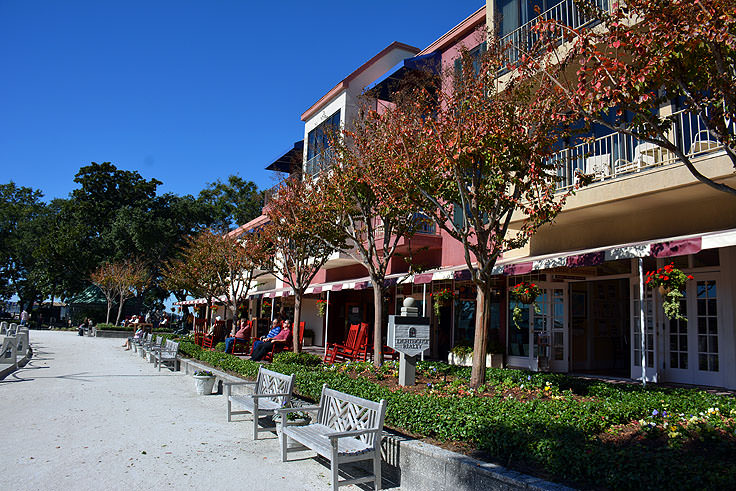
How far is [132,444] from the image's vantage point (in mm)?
6824

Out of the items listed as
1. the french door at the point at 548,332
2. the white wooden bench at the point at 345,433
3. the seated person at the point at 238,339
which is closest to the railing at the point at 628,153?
the french door at the point at 548,332

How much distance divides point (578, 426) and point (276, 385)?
413 centimetres

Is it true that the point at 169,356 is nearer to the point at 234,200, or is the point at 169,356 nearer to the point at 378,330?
the point at 378,330

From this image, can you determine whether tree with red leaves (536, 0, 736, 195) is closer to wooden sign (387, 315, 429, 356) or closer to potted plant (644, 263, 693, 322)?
potted plant (644, 263, 693, 322)

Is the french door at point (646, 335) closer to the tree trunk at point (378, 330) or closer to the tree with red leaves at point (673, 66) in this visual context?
the tree trunk at point (378, 330)

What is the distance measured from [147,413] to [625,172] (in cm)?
944

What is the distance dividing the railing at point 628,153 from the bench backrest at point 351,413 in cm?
598

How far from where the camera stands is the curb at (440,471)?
436 cm

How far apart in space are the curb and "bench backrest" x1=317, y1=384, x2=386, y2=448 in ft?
1.00

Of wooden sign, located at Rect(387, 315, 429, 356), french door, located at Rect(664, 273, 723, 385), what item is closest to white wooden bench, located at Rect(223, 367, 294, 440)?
wooden sign, located at Rect(387, 315, 429, 356)

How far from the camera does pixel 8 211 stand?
56.4 meters

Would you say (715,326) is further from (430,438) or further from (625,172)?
(430,438)

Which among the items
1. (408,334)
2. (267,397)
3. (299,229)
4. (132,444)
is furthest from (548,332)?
(132,444)

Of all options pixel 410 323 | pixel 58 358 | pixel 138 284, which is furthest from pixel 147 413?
pixel 138 284
